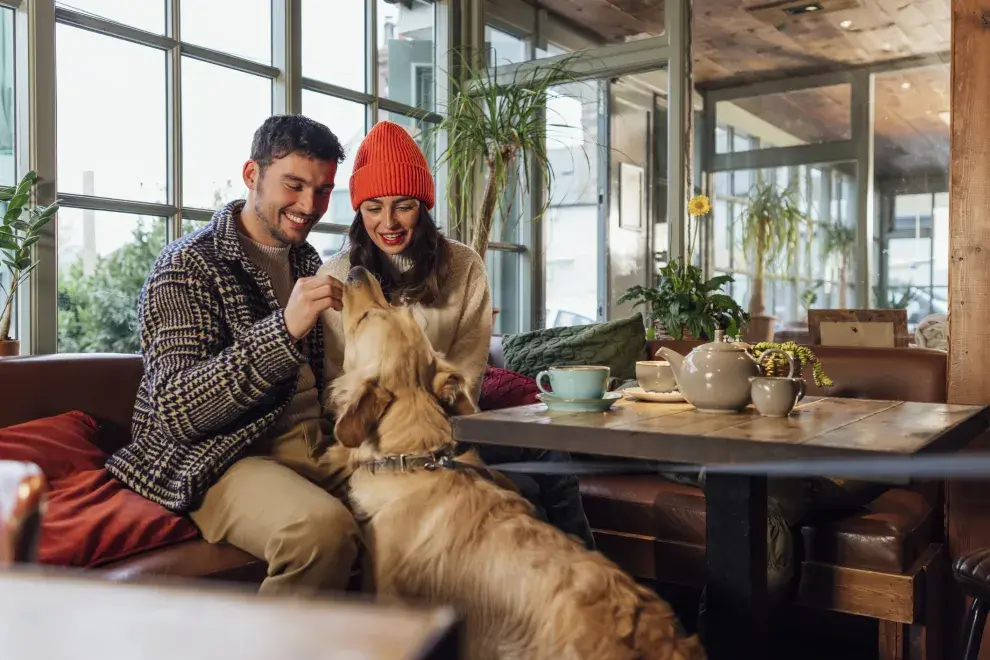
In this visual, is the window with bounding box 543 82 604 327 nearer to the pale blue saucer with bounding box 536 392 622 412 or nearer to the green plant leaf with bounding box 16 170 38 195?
the green plant leaf with bounding box 16 170 38 195

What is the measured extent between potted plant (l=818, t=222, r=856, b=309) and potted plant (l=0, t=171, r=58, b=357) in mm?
4661

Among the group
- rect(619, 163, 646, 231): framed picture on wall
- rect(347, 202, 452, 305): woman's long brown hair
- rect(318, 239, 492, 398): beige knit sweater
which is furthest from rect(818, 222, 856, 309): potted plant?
rect(347, 202, 452, 305): woman's long brown hair

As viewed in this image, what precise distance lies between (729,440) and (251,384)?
38.1 inches

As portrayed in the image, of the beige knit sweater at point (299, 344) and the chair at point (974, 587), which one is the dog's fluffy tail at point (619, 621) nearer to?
the chair at point (974, 587)

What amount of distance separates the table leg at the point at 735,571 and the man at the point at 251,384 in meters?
0.72

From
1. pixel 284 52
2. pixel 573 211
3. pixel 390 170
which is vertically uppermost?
pixel 284 52

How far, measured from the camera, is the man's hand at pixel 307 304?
1.75 metres

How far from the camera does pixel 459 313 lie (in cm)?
239

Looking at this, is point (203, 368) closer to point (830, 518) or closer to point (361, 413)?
point (361, 413)

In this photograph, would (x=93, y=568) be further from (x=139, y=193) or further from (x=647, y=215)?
(x=647, y=215)

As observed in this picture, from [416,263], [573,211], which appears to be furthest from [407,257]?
[573,211]

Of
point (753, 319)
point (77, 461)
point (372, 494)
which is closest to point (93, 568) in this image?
point (77, 461)

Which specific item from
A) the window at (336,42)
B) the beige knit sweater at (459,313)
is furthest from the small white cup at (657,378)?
the window at (336,42)

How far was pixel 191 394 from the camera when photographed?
1760 mm
